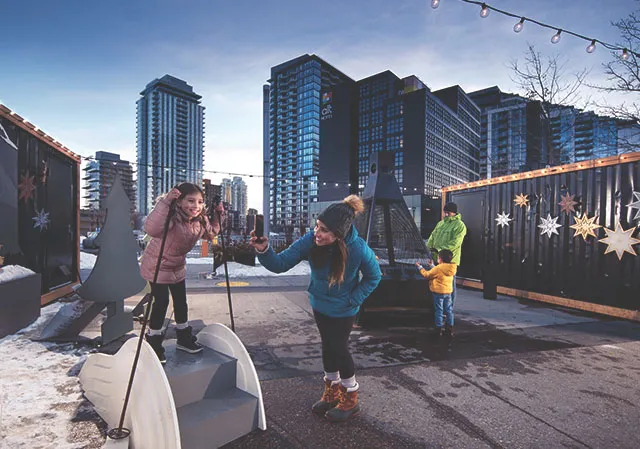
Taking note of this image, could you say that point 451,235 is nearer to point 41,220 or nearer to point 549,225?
point 549,225

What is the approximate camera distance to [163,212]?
267cm

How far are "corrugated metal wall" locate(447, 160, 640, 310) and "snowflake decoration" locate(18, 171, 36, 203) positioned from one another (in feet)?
33.9

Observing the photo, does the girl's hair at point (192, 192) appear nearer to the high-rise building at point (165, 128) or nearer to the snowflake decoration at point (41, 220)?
the snowflake decoration at point (41, 220)

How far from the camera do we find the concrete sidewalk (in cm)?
240

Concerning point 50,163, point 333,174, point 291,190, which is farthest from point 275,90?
point 50,163

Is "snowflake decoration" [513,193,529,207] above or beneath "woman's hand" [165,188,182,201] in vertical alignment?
above

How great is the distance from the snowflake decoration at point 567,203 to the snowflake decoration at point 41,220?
1103cm

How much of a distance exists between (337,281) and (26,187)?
6500 mm

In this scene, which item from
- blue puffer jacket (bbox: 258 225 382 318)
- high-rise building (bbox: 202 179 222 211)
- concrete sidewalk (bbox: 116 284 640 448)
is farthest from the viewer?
high-rise building (bbox: 202 179 222 211)

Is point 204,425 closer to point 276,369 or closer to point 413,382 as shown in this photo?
point 276,369

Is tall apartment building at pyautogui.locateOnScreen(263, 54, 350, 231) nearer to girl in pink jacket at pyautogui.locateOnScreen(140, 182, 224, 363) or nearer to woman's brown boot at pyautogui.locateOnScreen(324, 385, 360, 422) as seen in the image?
girl in pink jacket at pyautogui.locateOnScreen(140, 182, 224, 363)

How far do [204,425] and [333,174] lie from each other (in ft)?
246

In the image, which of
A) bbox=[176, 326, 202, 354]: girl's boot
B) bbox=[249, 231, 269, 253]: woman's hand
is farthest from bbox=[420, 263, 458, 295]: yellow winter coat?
bbox=[176, 326, 202, 354]: girl's boot

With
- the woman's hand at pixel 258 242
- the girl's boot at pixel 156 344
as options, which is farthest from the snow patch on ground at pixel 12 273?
the woman's hand at pixel 258 242
